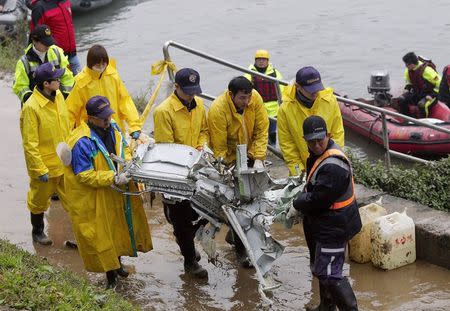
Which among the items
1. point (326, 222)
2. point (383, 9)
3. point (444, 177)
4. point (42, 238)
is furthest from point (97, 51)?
point (383, 9)

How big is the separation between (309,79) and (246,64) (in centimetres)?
1359

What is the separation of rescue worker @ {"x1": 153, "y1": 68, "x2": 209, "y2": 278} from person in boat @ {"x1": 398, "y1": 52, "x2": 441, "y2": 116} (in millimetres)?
7200

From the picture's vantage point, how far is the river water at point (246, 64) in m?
6.93

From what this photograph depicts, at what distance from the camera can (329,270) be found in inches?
241

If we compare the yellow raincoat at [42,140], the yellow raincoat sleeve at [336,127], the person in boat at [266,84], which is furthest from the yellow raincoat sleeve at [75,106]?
the person in boat at [266,84]

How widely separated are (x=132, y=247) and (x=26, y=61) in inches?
109

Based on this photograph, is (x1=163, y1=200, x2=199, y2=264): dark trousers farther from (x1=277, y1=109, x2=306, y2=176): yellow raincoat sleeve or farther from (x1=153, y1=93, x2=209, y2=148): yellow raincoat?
(x1=277, y1=109, x2=306, y2=176): yellow raincoat sleeve

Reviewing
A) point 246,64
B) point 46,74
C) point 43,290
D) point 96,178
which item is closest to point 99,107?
point 96,178

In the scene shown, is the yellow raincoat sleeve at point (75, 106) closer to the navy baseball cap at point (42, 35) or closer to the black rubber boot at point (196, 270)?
the navy baseball cap at point (42, 35)

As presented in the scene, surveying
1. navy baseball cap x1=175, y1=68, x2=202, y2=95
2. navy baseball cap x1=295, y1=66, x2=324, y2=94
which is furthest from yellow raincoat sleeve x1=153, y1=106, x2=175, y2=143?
navy baseball cap x1=295, y1=66, x2=324, y2=94

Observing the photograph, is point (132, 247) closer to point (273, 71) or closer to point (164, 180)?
point (164, 180)

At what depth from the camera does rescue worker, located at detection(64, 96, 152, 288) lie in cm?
657

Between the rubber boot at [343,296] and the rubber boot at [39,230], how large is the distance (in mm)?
3136

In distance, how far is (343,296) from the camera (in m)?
6.04
